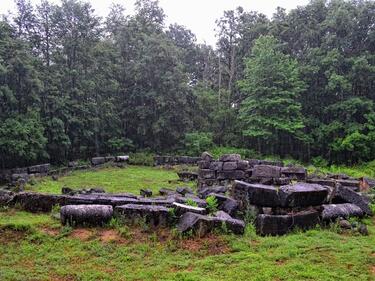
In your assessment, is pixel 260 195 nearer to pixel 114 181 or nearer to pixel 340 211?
pixel 340 211

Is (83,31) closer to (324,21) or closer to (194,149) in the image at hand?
(194,149)

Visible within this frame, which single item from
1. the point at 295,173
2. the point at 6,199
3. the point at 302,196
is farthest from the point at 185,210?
the point at 295,173

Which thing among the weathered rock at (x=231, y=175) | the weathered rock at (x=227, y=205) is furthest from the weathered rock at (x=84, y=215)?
the weathered rock at (x=231, y=175)

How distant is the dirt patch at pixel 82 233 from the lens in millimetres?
7590

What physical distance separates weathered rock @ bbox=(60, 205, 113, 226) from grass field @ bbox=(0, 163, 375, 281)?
0.21m

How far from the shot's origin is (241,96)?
114 feet

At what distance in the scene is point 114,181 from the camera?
60.4 feet

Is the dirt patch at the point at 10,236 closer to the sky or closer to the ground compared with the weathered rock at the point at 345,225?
closer to the ground

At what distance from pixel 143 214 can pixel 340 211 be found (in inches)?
182

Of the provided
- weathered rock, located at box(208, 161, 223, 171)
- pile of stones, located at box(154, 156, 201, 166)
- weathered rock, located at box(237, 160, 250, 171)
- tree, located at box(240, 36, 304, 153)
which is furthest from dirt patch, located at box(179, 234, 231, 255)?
tree, located at box(240, 36, 304, 153)

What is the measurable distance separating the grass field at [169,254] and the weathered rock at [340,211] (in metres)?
0.39

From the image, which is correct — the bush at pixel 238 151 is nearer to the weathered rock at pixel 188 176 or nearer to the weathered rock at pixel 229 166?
the weathered rock at pixel 188 176

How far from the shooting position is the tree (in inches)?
1062

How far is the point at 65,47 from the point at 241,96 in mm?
16223
